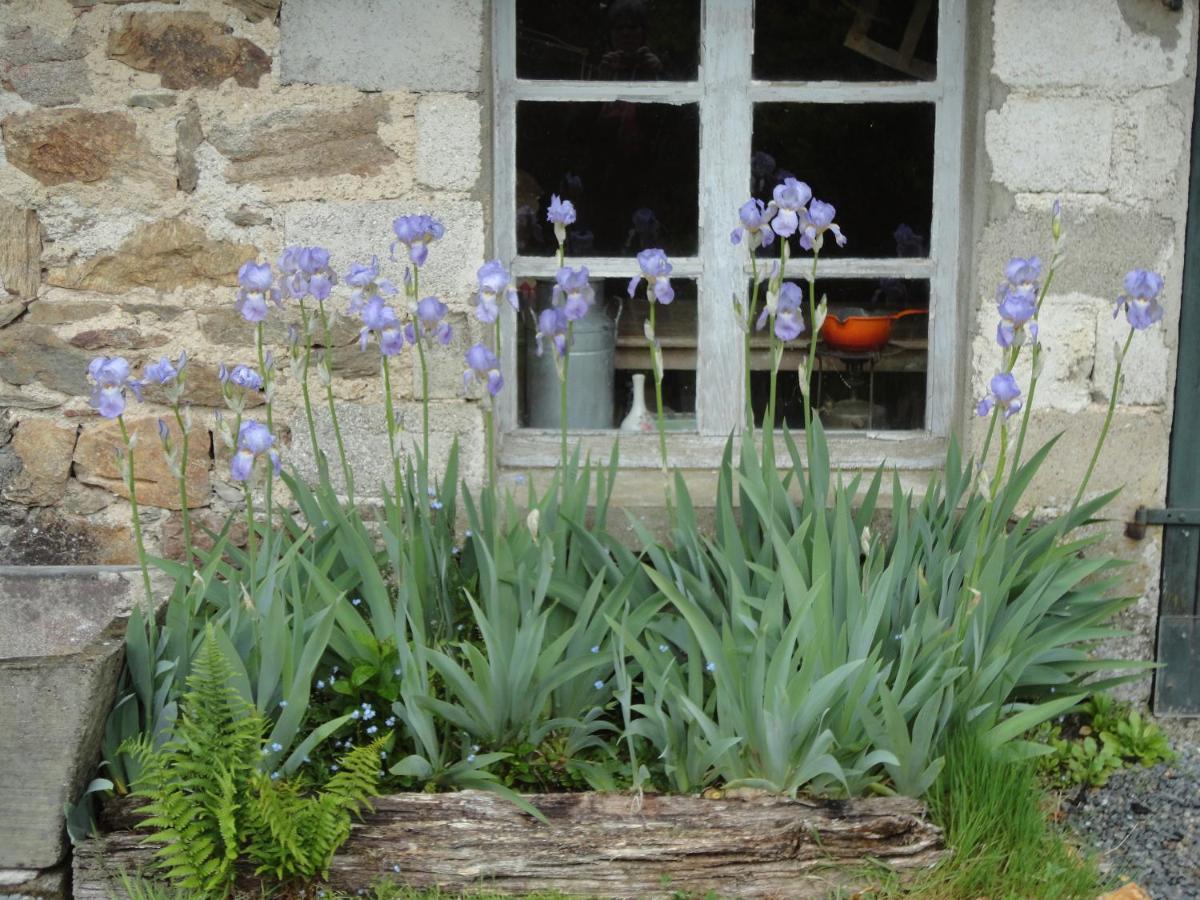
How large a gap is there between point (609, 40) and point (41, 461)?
190 cm

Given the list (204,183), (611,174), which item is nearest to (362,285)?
(204,183)

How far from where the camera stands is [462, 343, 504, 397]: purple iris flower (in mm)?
2820

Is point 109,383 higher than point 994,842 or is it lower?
higher

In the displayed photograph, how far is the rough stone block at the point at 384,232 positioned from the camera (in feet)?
11.4

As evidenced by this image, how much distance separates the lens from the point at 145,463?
361cm

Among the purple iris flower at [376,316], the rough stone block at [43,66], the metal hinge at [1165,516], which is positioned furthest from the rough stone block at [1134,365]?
the rough stone block at [43,66]

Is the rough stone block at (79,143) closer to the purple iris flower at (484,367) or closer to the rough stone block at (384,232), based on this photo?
the rough stone block at (384,232)

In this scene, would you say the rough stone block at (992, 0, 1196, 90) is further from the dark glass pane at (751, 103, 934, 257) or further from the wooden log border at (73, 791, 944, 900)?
the wooden log border at (73, 791, 944, 900)

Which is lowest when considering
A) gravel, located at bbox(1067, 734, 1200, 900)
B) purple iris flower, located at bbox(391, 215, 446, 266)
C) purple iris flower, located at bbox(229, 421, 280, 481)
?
gravel, located at bbox(1067, 734, 1200, 900)

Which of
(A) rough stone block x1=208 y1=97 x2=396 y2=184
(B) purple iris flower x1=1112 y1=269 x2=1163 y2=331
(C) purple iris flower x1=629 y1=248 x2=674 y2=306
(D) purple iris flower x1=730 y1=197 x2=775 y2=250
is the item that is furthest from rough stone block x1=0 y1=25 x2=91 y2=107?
(B) purple iris flower x1=1112 y1=269 x2=1163 y2=331

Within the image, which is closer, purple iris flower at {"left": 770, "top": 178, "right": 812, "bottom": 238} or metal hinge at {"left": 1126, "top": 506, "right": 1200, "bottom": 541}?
purple iris flower at {"left": 770, "top": 178, "right": 812, "bottom": 238}

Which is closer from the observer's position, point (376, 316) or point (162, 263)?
point (376, 316)

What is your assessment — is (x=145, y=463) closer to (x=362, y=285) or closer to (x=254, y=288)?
(x=254, y=288)

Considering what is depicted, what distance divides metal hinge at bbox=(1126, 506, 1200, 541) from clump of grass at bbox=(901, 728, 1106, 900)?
1.02 metres
